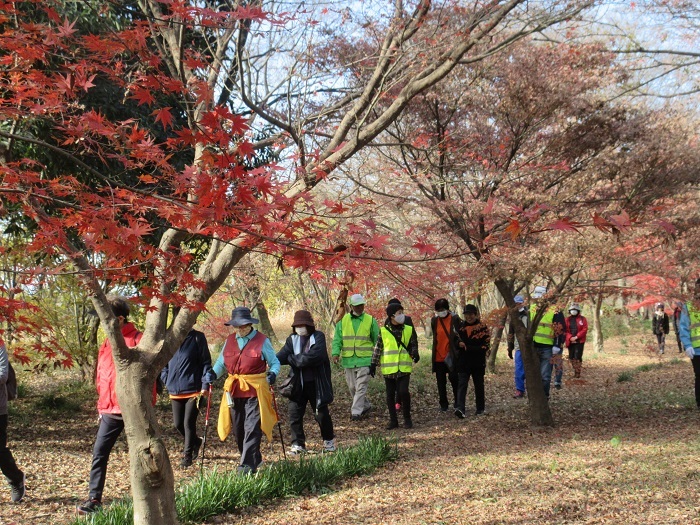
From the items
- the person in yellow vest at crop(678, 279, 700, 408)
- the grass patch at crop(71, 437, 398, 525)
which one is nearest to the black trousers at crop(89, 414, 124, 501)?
the grass patch at crop(71, 437, 398, 525)

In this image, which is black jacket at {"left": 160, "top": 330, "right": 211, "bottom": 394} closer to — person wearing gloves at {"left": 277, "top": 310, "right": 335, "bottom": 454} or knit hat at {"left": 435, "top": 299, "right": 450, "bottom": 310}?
person wearing gloves at {"left": 277, "top": 310, "right": 335, "bottom": 454}

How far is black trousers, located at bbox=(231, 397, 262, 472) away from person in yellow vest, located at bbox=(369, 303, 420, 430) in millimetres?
3016

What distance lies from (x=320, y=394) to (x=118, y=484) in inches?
92.7

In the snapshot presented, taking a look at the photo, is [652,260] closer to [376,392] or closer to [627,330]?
[376,392]

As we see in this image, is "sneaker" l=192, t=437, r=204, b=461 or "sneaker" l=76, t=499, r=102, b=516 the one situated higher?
"sneaker" l=192, t=437, r=204, b=461

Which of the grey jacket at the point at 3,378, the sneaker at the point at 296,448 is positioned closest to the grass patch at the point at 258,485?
the sneaker at the point at 296,448

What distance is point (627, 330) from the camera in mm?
32531

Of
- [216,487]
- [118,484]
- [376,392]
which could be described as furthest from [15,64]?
[376,392]

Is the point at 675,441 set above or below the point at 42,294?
below

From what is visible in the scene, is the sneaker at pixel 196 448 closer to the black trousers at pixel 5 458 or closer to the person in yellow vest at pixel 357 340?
the black trousers at pixel 5 458

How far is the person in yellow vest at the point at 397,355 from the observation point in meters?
9.45

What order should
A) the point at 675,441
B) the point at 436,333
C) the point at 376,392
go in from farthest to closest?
the point at 376,392 < the point at 436,333 < the point at 675,441

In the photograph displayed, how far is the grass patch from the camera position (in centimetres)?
515

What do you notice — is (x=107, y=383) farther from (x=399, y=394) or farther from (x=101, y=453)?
(x=399, y=394)
